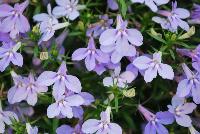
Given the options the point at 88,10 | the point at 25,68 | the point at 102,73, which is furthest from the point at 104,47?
the point at 25,68

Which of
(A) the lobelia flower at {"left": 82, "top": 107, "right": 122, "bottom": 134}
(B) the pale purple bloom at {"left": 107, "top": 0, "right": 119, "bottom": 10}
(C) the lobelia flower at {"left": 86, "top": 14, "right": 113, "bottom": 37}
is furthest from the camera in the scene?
(B) the pale purple bloom at {"left": 107, "top": 0, "right": 119, "bottom": 10}

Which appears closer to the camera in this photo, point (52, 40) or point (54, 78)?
point (54, 78)

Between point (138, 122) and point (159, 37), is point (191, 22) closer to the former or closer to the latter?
point (159, 37)

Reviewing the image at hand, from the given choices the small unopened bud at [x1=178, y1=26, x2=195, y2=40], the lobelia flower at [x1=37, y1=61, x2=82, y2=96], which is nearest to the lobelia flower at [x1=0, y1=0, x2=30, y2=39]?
the lobelia flower at [x1=37, y1=61, x2=82, y2=96]

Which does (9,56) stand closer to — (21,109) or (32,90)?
(32,90)

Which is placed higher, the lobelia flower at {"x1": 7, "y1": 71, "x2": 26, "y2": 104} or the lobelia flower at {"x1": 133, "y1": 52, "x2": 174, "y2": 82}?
the lobelia flower at {"x1": 133, "y1": 52, "x2": 174, "y2": 82}

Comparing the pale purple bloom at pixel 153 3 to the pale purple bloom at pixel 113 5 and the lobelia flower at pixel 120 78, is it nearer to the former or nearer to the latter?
the pale purple bloom at pixel 113 5

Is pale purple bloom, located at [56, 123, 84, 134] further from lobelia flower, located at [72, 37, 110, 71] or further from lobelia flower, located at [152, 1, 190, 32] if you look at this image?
lobelia flower, located at [152, 1, 190, 32]

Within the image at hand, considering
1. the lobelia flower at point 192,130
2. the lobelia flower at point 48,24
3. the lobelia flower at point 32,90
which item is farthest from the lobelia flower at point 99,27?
the lobelia flower at point 192,130
